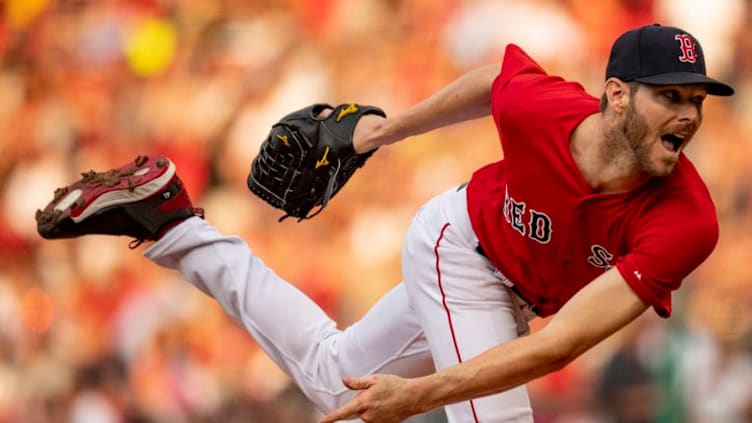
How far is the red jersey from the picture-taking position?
9.73ft

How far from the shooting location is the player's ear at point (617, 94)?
306 cm

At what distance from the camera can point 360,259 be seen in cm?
605

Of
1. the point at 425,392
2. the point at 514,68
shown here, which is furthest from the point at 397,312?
the point at 425,392

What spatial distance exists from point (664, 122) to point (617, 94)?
159mm

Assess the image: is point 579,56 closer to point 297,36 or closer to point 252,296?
point 297,36

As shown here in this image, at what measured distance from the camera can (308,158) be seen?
3.75 meters

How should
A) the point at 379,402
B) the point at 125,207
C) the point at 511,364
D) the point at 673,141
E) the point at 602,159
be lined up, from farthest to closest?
the point at 125,207 → the point at 602,159 → the point at 673,141 → the point at 511,364 → the point at 379,402

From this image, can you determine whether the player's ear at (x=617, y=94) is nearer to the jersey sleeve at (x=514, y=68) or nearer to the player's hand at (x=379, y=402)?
the jersey sleeve at (x=514, y=68)

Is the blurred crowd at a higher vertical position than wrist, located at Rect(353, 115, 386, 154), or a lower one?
lower

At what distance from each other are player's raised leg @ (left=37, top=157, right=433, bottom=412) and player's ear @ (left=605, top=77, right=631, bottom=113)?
87cm

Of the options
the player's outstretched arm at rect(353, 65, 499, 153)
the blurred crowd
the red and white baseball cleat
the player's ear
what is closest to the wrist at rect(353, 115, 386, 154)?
the player's outstretched arm at rect(353, 65, 499, 153)

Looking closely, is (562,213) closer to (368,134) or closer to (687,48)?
(687,48)

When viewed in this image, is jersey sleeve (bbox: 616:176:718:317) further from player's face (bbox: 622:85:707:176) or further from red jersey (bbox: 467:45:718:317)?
player's face (bbox: 622:85:707:176)

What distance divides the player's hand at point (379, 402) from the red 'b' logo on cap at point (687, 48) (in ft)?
3.09
